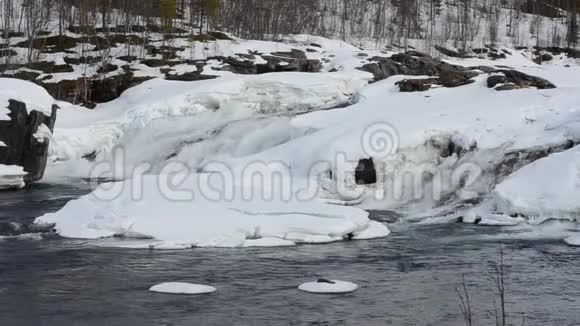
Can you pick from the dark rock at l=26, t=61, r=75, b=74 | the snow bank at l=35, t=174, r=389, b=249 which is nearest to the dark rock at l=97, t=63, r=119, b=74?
the dark rock at l=26, t=61, r=75, b=74

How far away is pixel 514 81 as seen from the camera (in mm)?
22562

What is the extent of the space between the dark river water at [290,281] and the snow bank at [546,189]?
1.85 m

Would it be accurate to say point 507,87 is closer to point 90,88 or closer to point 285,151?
point 285,151

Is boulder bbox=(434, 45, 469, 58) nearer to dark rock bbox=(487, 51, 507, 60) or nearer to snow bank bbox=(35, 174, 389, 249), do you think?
dark rock bbox=(487, 51, 507, 60)

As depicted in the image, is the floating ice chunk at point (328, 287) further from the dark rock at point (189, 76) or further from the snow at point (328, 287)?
the dark rock at point (189, 76)

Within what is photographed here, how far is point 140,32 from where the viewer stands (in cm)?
3722

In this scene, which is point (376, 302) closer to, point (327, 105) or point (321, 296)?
point (321, 296)

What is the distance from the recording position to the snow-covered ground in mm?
12734

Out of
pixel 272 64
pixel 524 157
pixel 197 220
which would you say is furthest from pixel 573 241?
pixel 272 64

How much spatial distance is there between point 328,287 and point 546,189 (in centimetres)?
748

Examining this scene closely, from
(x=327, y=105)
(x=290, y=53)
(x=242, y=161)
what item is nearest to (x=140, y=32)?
(x=290, y=53)

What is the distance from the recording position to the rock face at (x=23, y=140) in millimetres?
18906

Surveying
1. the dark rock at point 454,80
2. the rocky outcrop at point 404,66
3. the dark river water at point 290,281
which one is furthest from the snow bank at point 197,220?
the rocky outcrop at point 404,66

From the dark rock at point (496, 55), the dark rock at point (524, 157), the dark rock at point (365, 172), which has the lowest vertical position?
the dark rock at point (365, 172)
